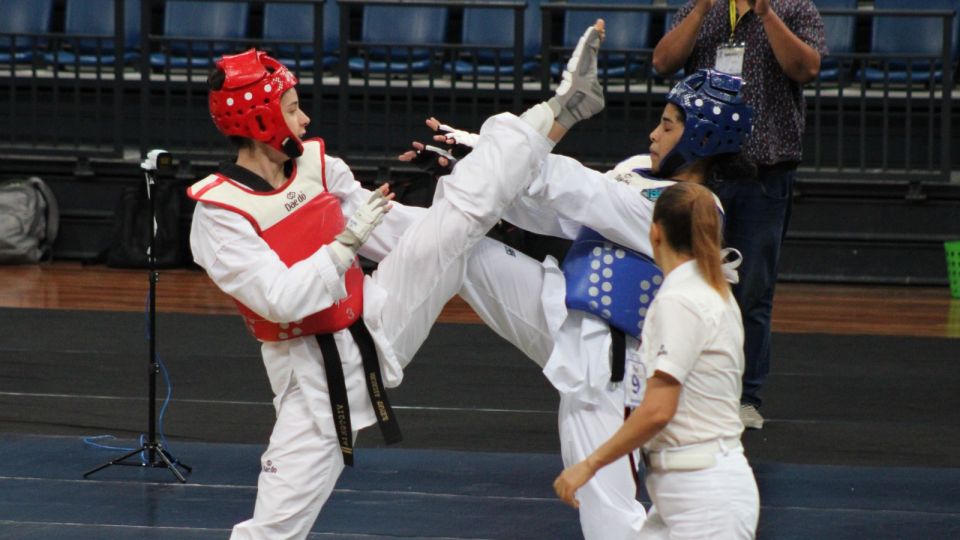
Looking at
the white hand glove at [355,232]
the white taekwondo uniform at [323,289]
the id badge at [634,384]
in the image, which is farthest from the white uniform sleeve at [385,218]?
the id badge at [634,384]

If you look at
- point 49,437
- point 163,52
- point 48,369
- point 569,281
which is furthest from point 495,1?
point 569,281

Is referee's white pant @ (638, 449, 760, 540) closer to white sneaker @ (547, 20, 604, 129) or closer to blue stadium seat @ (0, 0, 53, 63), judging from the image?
white sneaker @ (547, 20, 604, 129)

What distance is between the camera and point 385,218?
3.88 meters

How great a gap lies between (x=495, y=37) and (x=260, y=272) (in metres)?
7.23

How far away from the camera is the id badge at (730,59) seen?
17.3 ft

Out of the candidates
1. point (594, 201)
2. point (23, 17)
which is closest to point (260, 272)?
point (594, 201)

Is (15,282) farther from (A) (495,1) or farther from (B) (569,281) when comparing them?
(B) (569,281)

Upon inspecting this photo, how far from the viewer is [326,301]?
3.35 meters

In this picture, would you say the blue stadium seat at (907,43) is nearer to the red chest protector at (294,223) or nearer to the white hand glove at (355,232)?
the red chest protector at (294,223)

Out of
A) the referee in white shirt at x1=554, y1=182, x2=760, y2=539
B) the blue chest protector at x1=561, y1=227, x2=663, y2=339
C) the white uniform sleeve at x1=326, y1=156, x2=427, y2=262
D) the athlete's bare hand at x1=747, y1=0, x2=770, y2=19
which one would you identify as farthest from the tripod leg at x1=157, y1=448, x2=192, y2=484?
the athlete's bare hand at x1=747, y1=0, x2=770, y2=19

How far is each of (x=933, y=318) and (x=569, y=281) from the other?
538cm

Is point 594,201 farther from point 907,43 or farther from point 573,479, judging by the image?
point 907,43

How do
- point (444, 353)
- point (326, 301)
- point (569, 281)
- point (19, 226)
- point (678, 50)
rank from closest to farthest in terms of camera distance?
point (326, 301) < point (569, 281) < point (678, 50) < point (444, 353) < point (19, 226)

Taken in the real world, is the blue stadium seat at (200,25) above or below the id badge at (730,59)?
above
